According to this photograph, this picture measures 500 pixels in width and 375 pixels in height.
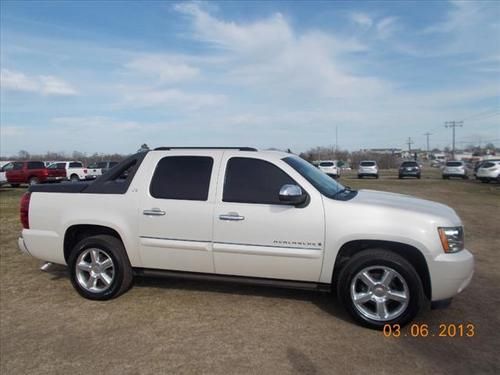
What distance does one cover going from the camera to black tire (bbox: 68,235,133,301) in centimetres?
495

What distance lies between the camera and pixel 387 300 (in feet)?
13.8

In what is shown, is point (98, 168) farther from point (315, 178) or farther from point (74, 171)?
point (315, 178)

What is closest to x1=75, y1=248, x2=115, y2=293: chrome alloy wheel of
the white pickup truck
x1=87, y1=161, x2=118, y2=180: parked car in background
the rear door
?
the white pickup truck

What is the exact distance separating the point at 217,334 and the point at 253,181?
1.63 meters

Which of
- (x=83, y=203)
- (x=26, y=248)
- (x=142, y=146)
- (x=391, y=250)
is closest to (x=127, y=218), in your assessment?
(x=83, y=203)

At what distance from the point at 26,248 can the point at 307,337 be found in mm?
3690

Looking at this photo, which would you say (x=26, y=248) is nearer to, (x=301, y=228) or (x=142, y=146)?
(x=142, y=146)

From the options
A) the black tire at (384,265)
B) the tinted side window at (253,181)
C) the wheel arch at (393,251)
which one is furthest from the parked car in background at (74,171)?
the black tire at (384,265)

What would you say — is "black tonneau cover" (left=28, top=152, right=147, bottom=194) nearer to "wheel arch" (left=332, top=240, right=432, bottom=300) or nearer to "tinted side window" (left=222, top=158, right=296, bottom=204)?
"tinted side window" (left=222, top=158, right=296, bottom=204)

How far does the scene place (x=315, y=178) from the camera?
15.8 feet

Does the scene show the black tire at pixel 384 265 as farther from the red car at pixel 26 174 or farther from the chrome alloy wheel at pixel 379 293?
the red car at pixel 26 174

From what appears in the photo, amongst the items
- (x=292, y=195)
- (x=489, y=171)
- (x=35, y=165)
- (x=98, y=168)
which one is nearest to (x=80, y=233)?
(x=292, y=195)

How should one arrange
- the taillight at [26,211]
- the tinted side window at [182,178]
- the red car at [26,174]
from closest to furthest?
1. the tinted side window at [182,178]
2. the taillight at [26,211]
3. the red car at [26,174]

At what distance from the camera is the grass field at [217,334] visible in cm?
353
